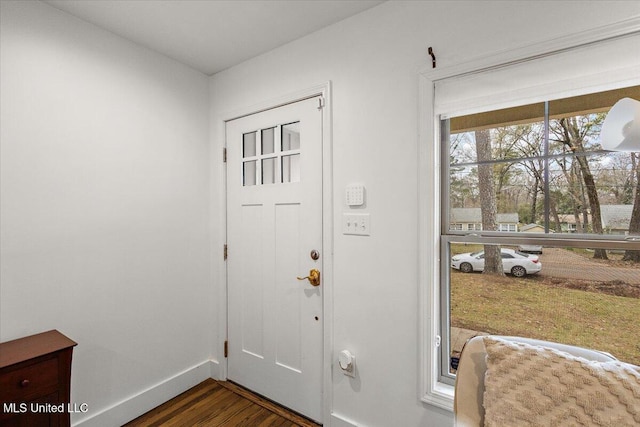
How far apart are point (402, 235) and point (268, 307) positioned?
1117 mm

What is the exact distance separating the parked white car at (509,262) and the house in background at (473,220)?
0.39ft

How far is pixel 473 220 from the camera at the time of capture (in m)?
1.58

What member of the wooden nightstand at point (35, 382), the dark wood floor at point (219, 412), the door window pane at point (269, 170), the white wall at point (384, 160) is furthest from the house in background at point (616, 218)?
the wooden nightstand at point (35, 382)

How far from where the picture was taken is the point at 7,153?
1.58 meters

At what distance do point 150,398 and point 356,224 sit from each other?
5.94 ft

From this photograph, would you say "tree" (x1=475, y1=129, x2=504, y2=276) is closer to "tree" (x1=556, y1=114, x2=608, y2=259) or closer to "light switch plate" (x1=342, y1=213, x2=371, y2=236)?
"tree" (x1=556, y1=114, x2=608, y2=259)

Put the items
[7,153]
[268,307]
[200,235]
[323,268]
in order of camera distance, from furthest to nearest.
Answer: [200,235] < [268,307] < [323,268] < [7,153]

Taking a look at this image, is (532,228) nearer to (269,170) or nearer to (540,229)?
(540,229)

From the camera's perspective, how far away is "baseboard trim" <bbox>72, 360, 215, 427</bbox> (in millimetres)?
1890

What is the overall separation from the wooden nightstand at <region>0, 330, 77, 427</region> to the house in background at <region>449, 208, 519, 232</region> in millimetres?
1960

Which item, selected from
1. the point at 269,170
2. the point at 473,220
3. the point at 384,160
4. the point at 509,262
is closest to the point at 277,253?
the point at 269,170

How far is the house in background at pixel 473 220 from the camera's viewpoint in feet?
4.85

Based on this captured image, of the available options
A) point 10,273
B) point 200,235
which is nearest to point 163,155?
point 200,235

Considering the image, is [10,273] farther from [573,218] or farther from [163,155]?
[573,218]
